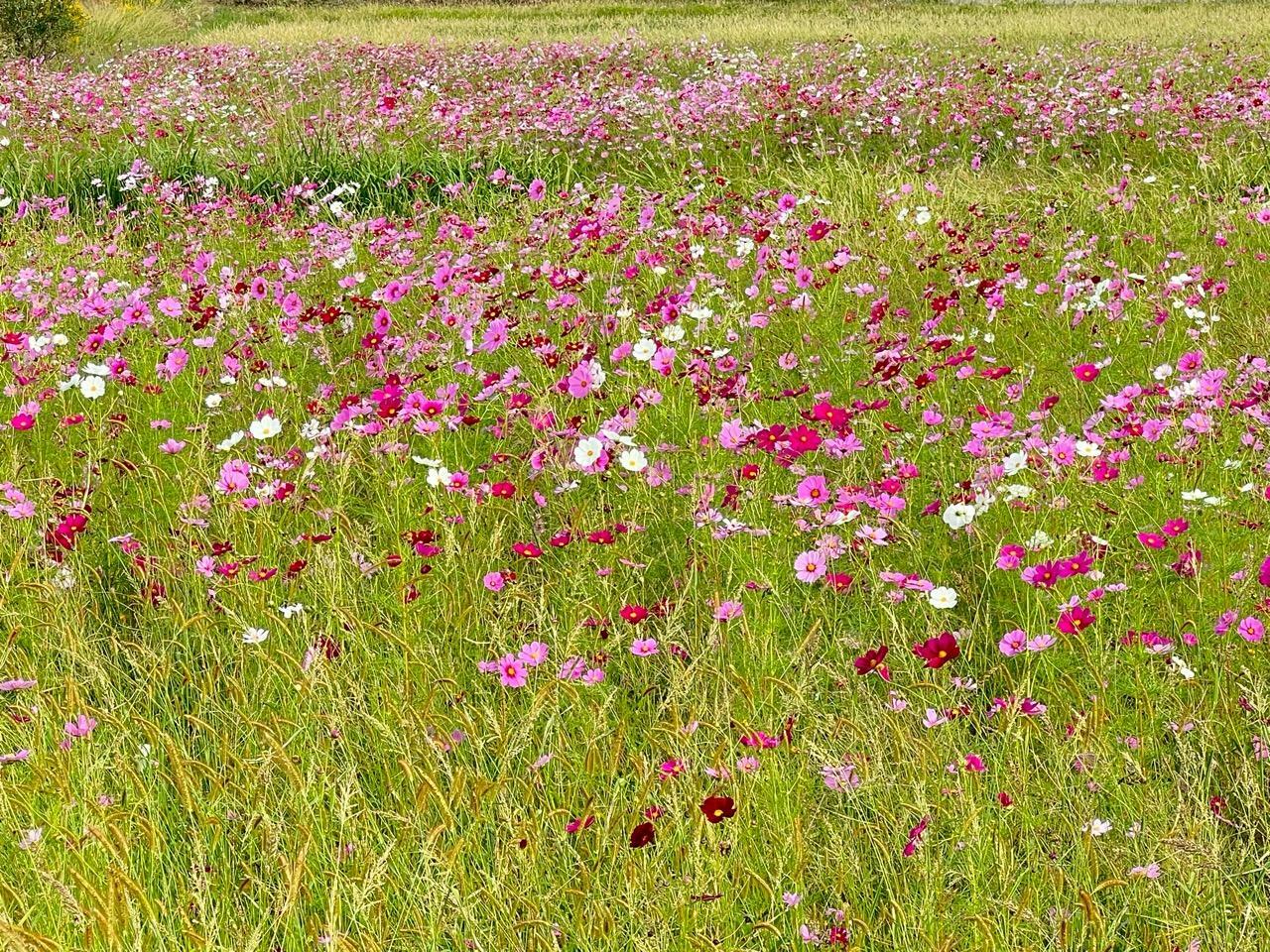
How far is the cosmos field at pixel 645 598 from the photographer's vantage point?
1.64m

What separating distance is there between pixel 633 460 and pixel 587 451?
138mm

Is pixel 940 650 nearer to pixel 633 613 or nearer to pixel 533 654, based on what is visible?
pixel 633 613

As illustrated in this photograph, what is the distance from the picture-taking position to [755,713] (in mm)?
1926

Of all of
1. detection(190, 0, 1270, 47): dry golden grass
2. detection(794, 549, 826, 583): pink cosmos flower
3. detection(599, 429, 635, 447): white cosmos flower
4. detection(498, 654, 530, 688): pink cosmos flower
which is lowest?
detection(498, 654, 530, 688): pink cosmos flower

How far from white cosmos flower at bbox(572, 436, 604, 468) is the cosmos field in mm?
17

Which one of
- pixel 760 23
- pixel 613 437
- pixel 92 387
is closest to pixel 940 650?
pixel 613 437

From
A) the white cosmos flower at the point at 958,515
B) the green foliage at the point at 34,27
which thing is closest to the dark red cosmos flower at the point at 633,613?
the white cosmos flower at the point at 958,515

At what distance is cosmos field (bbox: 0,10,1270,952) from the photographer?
64.5 inches

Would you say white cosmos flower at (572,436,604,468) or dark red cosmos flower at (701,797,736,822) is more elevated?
white cosmos flower at (572,436,604,468)

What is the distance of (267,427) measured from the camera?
10.3ft

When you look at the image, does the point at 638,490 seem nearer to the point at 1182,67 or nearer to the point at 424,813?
the point at 424,813

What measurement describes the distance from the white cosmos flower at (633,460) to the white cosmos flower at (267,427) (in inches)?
41.1

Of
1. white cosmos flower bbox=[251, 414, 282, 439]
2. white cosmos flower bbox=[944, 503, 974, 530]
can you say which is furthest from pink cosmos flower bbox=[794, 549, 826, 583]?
white cosmos flower bbox=[251, 414, 282, 439]

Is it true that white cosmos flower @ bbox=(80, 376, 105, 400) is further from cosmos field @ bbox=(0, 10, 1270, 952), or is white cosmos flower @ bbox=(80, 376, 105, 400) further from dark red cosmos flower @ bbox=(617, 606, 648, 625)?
dark red cosmos flower @ bbox=(617, 606, 648, 625)
